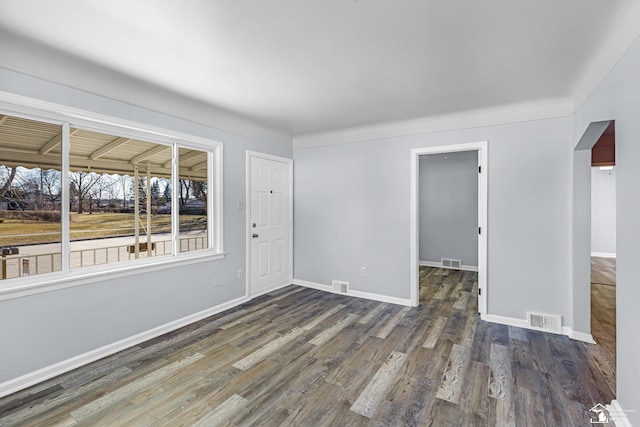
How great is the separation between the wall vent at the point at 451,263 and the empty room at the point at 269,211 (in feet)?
6.16

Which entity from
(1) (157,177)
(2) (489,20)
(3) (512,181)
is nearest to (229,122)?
(1) (157,177)

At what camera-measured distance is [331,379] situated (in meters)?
2.29

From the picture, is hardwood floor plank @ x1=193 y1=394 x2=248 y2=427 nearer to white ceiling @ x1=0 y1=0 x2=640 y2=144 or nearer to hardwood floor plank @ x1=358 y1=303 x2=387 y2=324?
hardwood floor plank @ x1=358 y1=303 x2=387 y2=324

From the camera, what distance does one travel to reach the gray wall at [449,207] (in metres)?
5.94

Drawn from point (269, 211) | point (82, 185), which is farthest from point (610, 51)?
point (82, 185)

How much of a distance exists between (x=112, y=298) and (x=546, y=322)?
14.4 feet

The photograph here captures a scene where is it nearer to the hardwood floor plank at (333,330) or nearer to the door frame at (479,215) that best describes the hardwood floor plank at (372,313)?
the hardwood floor plank at (333,330)

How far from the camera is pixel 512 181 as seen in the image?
10.9 ft

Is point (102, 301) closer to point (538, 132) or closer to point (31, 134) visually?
point (31, 134)

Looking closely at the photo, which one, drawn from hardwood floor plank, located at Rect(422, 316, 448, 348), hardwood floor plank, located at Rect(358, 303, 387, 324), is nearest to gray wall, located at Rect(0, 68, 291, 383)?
hardwood floor plank, located at Rect(358, 303, 387, 324)

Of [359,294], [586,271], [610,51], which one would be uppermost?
[610,51]

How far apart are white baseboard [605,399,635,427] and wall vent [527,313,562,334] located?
1319 mm

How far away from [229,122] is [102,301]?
240cm

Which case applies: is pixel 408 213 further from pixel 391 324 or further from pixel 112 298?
pixel 112 298
